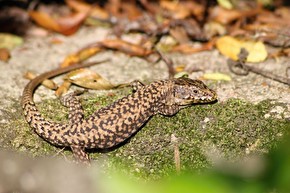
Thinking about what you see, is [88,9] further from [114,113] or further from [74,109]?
[114,113]

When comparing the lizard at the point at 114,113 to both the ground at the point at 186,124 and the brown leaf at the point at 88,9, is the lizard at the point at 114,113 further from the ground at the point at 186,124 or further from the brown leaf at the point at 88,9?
the brown leaf at the point at 88,9

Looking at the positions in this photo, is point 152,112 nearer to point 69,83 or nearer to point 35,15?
point 69,83

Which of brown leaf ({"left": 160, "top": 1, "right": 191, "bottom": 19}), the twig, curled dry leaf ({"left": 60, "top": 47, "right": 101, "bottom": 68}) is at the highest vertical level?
brown leaf ({"left": 160, "top": 1, "right": 191, "bottom": 19})

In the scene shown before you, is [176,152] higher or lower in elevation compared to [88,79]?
higher

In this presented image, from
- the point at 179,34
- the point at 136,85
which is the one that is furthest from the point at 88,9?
the point at 136,85

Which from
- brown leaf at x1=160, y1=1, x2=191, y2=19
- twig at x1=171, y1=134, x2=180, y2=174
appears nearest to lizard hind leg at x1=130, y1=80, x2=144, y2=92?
twig at x1=171, y1=134, x2=180, y2=174

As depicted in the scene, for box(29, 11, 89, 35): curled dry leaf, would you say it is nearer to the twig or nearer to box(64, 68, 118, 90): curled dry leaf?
box(64, 68, 118, 90): curled dry leaf
